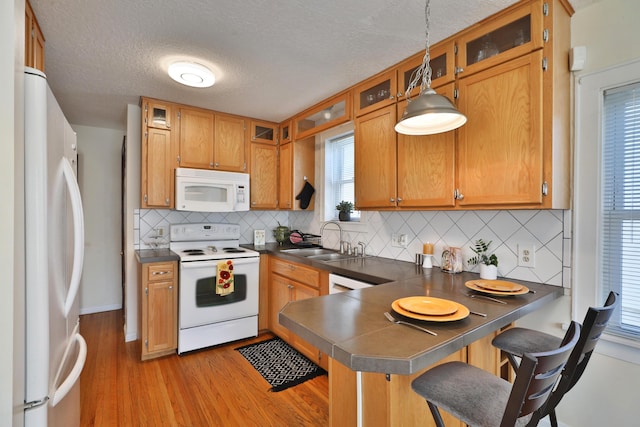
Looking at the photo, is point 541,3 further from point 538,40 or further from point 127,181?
point 127,181

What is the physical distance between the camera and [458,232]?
7.07ft

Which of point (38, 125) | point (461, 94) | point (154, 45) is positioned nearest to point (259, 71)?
point (154, 45)

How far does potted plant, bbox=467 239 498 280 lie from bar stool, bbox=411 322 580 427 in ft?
2.79

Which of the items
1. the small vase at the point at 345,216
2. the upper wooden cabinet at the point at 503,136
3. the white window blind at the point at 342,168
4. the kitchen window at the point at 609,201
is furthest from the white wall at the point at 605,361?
the white window blind at the point at 342,168

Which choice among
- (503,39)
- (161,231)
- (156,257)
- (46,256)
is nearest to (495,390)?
(46,256)

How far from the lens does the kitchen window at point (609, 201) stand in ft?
4.91

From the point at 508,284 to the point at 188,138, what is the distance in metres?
2.98

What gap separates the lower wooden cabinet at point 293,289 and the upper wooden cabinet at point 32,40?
2.10m

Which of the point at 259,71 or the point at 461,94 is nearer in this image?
the point at 461,94

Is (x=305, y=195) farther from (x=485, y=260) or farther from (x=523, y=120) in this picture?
(x=523, y=120)

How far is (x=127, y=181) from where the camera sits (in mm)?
3070

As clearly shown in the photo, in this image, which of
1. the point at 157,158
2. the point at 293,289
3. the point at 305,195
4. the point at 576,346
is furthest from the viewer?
the point at 305,195

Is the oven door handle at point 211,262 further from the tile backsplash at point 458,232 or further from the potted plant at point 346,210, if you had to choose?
the potted plant at point 346,210

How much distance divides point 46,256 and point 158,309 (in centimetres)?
190
